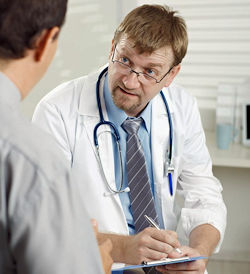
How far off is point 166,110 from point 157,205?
0.35m

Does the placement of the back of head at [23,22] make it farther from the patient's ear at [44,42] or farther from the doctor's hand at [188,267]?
the doctor's hand at [188,267]

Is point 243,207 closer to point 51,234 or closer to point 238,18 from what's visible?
point 238,18

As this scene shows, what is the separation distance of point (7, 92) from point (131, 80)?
2.71ft

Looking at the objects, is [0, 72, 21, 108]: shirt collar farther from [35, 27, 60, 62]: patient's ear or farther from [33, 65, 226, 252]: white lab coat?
[33, 65, 226, 252]: white lab coat

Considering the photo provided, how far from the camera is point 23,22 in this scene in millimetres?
747

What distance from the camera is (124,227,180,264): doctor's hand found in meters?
1.38

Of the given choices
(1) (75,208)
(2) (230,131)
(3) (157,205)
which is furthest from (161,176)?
(1) (75,208)

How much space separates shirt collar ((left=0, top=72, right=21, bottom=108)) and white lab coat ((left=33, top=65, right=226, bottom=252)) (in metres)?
0.81

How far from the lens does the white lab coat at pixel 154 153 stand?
5.21 ft

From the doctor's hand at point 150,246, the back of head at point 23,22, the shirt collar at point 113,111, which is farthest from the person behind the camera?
the shirt collar at point 113,111

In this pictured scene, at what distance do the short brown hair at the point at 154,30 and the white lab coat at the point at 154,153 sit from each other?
0.74 ft

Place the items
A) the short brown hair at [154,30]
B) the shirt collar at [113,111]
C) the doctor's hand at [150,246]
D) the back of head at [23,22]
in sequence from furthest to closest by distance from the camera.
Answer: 1. the shirt collar at [113,111]
2. the short brown hair at [154,30]
3. the doctor's hand at [150,246]
4. the back of head at [23,22]

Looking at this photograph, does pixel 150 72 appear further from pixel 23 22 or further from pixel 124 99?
pixel 23 22

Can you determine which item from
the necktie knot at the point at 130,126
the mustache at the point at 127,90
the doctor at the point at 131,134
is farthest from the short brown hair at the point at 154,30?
the necktie knot at the point at 130,126
